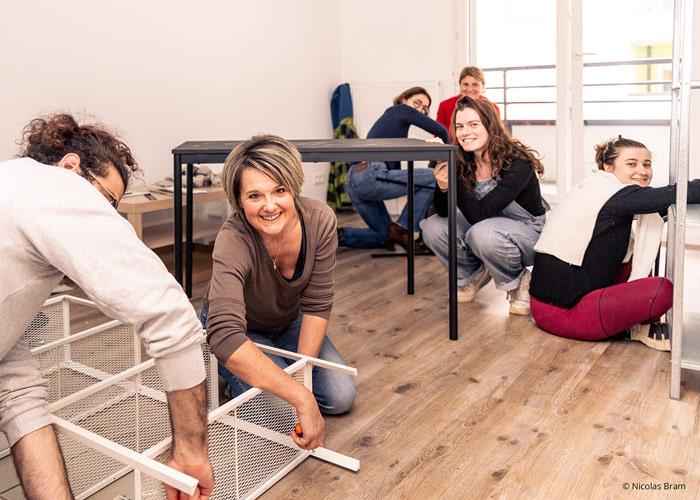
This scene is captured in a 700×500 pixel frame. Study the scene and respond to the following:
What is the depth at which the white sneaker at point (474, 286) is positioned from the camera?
313cm

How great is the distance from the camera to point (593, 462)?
170 centimetres

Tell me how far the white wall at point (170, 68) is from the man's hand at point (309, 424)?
2.61 meters

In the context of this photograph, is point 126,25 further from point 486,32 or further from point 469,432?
point 469,432

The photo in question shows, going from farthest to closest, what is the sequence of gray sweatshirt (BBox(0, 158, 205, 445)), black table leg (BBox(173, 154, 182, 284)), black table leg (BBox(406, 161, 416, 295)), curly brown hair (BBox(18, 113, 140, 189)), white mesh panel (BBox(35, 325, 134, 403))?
black table leg (BBox(406, 161, 416, 295))
black table leg (BBox(173, 154, 182, 284))
white mesh panel (BBox(35, 325, 134, 403))
curly brown hair (BBox(18, 113, 140, 189))
gray sweatshirt (BBox(0, 158, 205, 445))

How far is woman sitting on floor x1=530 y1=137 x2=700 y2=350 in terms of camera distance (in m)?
2.38

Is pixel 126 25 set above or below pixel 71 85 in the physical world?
above

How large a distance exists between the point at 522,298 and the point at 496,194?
454mm

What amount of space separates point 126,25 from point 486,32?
263 cm

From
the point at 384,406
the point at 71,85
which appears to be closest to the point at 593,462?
the point at 384,406

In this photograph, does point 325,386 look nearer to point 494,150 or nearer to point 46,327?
point 46,327

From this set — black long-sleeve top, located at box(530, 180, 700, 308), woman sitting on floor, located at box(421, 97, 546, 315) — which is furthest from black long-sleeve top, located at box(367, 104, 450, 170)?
black long-sleeve top, located at box(530, 180, 700, 308)

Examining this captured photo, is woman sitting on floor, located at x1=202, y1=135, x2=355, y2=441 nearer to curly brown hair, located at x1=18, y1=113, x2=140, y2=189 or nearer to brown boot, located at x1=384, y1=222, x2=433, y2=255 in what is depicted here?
curly brown hair, located at x1=18, y1=113, x2=140, y2=189

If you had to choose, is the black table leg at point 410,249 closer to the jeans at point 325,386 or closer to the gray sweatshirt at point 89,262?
the jeans at point 325,386

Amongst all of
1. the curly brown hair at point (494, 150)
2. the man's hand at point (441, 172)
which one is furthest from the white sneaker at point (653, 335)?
the man's hand at point (441, 172)
